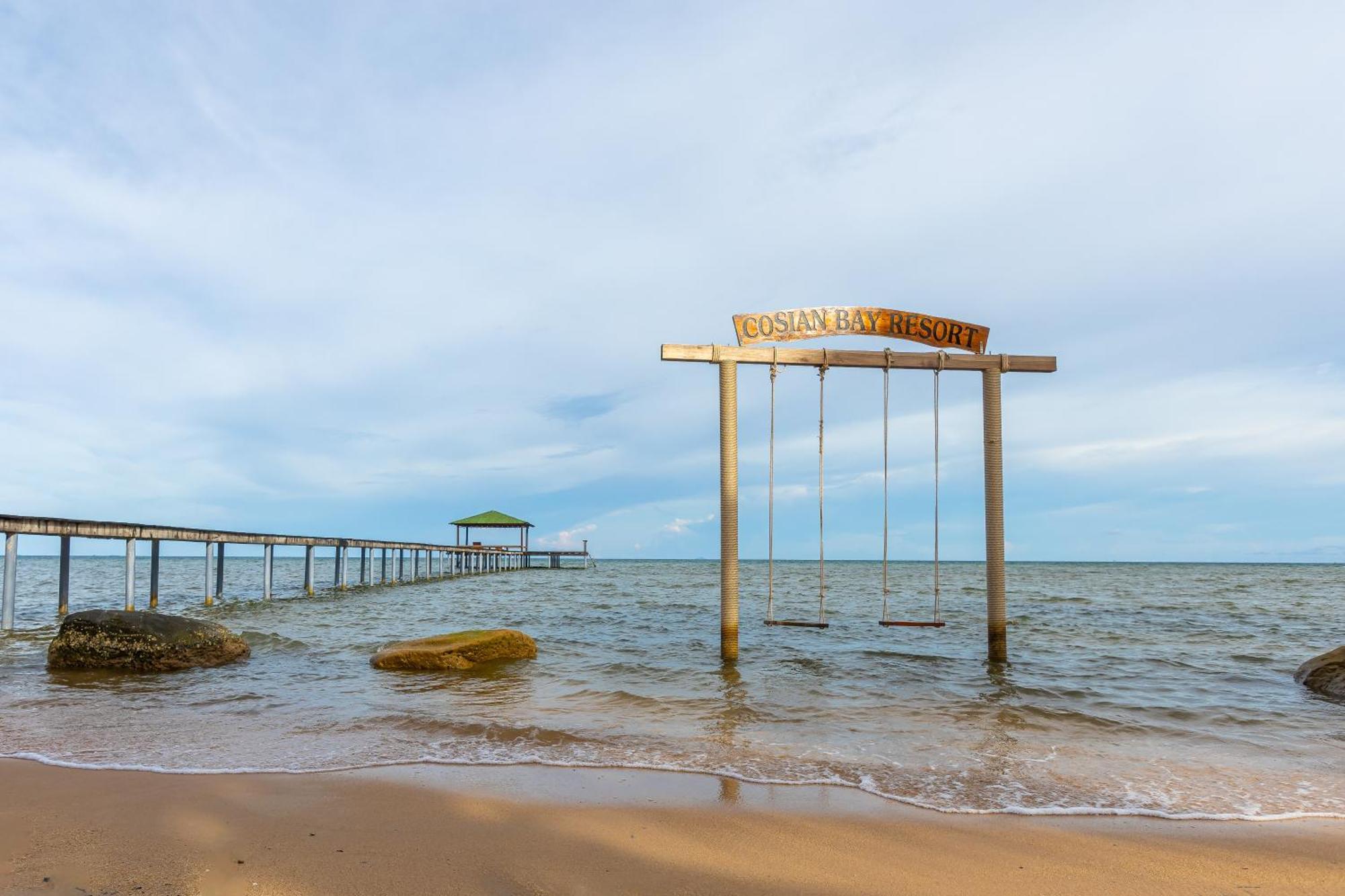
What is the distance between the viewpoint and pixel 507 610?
20922 mm

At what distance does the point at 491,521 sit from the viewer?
157ft

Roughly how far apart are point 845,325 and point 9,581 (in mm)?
15021

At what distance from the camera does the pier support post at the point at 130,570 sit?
16219 millimetres

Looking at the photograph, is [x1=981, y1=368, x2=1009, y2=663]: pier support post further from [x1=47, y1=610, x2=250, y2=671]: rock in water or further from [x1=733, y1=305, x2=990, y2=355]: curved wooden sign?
[x1=47, y1=610, x2=250, y2=671]: rock in water

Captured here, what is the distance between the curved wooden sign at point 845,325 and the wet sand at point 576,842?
5.86 m

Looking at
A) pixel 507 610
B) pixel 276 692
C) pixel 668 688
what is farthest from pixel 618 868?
pixel 507 610

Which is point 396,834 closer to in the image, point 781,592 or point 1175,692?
point 1175,692

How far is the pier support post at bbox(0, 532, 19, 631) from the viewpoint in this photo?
521 inches

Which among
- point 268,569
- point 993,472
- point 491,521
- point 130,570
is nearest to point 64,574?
point 130,570

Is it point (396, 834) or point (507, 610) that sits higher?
point (396, 834)

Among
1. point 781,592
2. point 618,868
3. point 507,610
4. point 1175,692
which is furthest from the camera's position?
point 781,592

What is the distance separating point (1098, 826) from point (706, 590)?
3007 cm

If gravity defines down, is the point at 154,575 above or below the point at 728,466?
below

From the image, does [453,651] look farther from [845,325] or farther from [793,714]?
[845,325]
